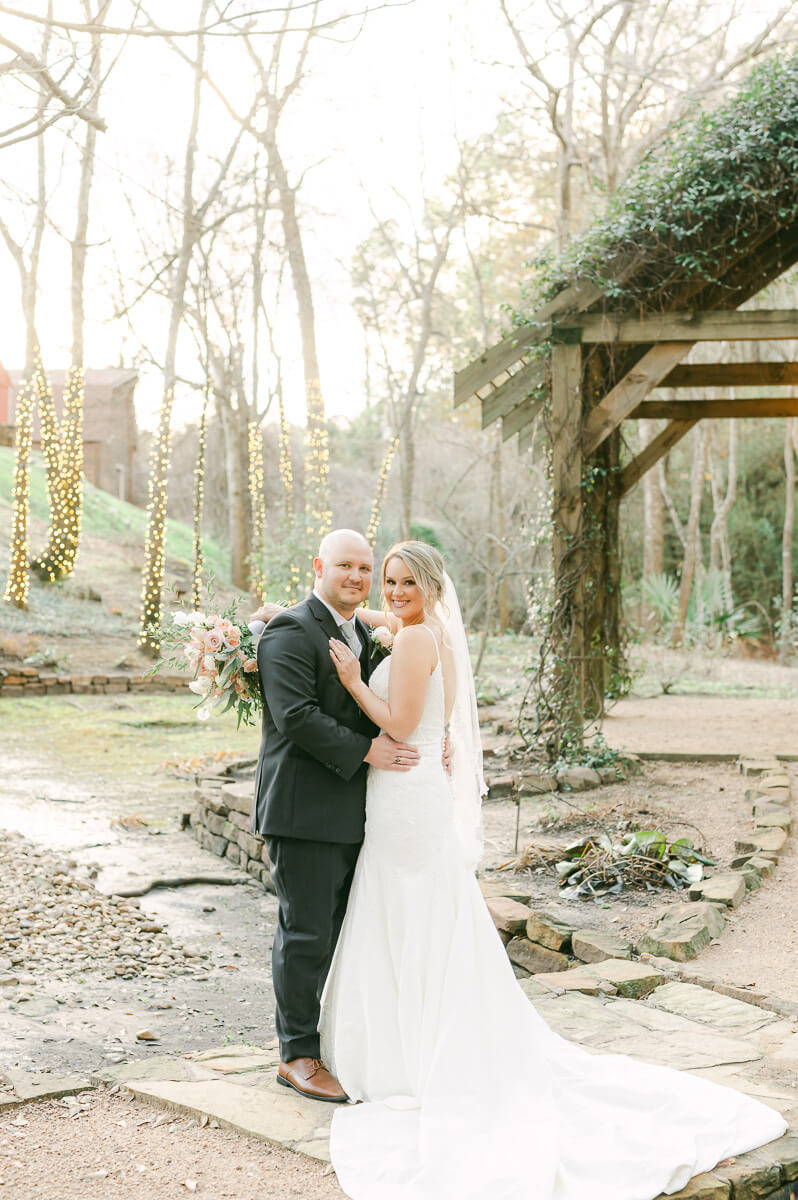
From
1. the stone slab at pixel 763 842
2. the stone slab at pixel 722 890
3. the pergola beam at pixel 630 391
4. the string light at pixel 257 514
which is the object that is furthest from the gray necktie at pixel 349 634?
the string light at pixel 257 514

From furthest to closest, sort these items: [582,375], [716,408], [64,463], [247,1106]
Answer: [64,463] < [716,408] < [582,375] < [247,1106]

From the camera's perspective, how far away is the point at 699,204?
8.46 metres

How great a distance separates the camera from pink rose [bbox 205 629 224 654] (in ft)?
12.9

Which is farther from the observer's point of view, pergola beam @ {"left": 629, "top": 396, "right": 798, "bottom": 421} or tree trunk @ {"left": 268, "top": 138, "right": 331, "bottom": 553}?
tree trunk @ {"left": 268, "top": 138, "right": 331, "bottom": 553}

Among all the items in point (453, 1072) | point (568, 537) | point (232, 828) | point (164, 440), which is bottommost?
point (232, 828)

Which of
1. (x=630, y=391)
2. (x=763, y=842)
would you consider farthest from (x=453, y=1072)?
(x=630, y=391)

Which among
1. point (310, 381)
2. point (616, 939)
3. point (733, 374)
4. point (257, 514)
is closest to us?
point (616, 939)

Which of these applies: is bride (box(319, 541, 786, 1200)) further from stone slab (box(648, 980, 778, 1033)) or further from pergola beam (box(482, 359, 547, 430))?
pergola beam (box(482, 359, 547, 430))

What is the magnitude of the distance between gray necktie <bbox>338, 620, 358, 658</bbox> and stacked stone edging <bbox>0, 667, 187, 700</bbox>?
37.5 feet

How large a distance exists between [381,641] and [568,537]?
5.31 meters

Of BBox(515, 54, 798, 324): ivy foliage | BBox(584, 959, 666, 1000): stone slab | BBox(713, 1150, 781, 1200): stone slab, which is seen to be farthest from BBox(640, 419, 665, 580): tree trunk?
BBox(713, 1150, 781, 1200): stone slab

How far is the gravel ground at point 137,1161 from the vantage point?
9.92 feet

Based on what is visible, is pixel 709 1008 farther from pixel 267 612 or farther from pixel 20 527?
pixel 20 527

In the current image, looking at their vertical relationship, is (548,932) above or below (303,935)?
below
